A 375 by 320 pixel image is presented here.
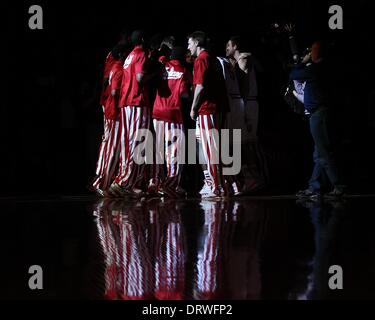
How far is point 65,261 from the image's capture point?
5.11 m

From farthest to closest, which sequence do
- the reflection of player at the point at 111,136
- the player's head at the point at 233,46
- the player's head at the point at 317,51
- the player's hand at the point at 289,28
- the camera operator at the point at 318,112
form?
the player's head at the point at 233,46 < the player's hand at the point at 289,28 < the reflection of player at the point at 111,136 < the player's head at the point at 317,51 < the camera operator at the point at 318,112

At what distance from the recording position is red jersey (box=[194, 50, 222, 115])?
994 cm

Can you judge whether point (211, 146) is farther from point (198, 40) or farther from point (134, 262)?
point (134, 262)

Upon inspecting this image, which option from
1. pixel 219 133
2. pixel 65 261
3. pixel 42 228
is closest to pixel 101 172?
pixel 219 133

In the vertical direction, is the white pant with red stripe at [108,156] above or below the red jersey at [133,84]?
below

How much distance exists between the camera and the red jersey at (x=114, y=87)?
10500 mm

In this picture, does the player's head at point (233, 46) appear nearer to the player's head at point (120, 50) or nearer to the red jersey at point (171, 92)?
the red jersey at point (171, 92)

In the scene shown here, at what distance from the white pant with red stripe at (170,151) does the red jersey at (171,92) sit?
0.33 ft

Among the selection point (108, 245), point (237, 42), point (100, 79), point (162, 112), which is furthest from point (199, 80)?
point (108, 245)

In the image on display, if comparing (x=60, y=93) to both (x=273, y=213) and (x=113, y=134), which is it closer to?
(x=113, y=134)

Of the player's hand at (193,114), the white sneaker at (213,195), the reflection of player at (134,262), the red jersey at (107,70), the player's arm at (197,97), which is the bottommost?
the reflection of player at (134,262)

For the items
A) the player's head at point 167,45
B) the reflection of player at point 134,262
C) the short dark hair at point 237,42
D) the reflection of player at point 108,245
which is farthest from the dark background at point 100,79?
the reflection of player at point 134,262

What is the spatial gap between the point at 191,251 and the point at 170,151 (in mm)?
4973
